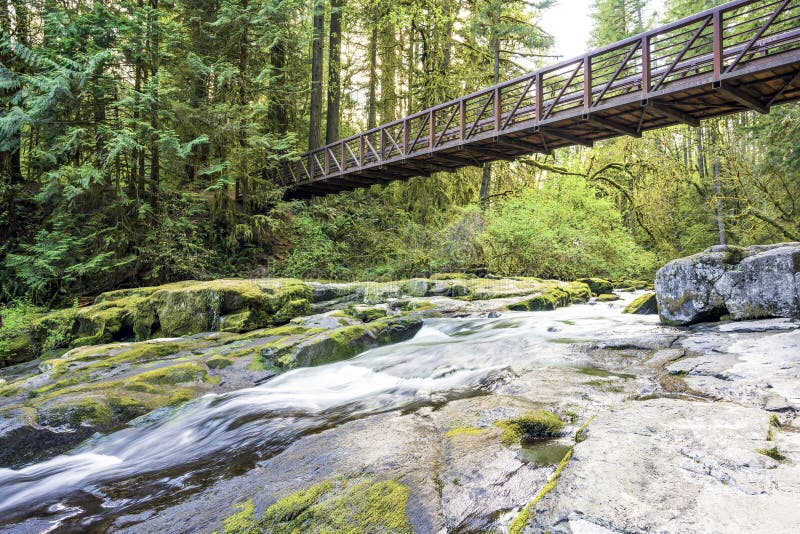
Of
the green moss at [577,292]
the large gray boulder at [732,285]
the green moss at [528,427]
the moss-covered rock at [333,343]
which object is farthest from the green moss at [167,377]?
the green moss at [577,292]

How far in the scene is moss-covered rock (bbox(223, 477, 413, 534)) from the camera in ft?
7.03

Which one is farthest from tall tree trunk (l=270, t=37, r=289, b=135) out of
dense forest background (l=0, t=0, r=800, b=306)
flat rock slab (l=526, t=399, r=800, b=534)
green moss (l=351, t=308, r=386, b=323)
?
flat rock slab (l=526, t=399, r=800, b=534)

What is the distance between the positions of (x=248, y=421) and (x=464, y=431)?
7.79 feet

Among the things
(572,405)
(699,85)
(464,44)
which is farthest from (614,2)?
(572,405)

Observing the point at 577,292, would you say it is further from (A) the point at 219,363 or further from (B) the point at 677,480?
(B) the point at 677,480

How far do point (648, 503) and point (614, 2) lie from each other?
1435 inches

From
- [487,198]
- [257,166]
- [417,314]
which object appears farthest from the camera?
[487,198]

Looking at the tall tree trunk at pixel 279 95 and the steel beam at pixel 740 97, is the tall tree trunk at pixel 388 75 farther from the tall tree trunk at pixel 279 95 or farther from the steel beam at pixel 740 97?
the steel beam at pixel 740 97

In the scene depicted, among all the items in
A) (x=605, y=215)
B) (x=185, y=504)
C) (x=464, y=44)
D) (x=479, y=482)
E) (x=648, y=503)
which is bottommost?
(x=185, y=504)

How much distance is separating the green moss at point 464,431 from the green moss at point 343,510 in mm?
677

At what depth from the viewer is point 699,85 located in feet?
25.3

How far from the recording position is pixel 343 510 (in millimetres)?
2244

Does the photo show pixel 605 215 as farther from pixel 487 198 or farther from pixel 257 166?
pixel 257 166

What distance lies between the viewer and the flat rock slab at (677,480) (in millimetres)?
1692
